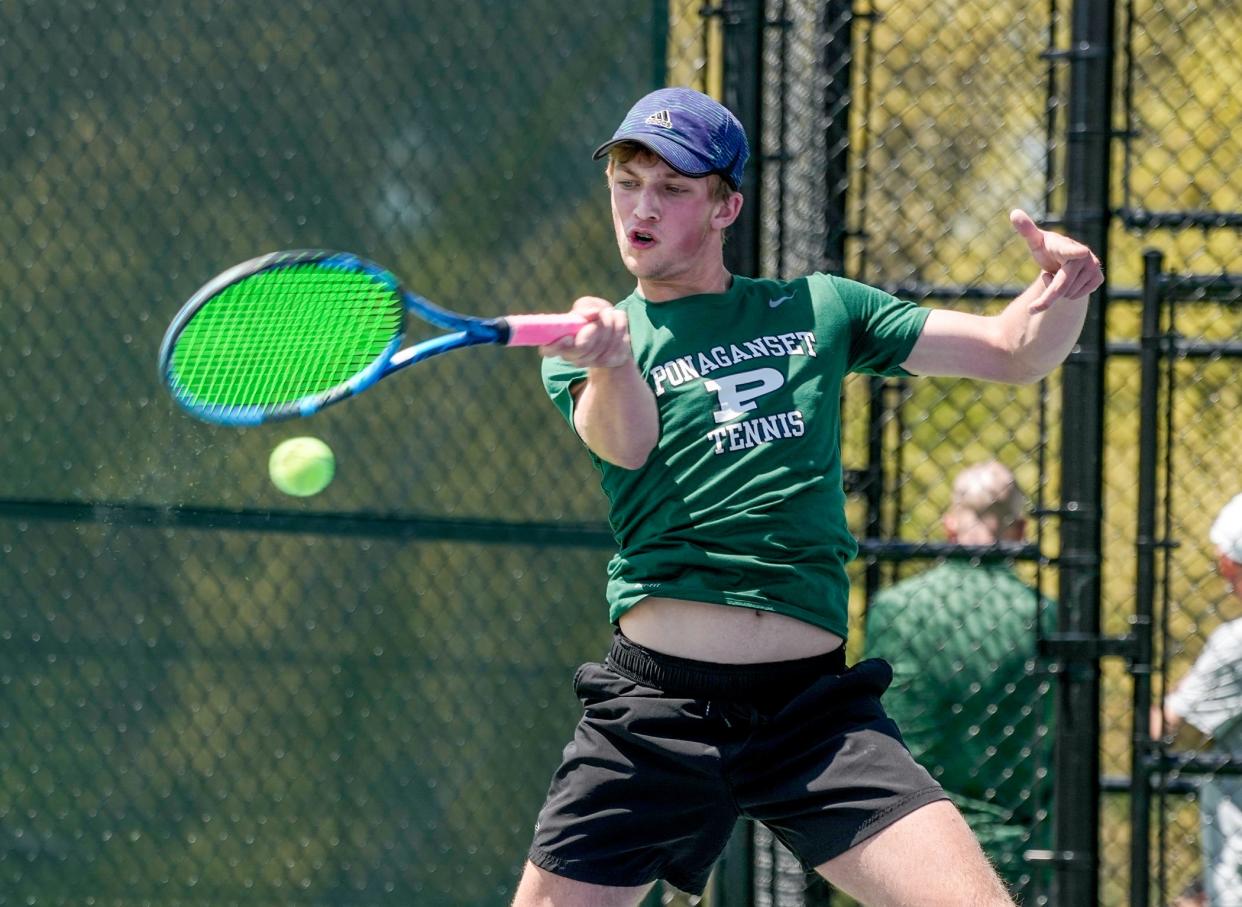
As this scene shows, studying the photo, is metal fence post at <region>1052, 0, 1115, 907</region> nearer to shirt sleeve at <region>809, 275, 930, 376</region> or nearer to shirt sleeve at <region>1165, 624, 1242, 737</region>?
shirt sleeve at <region>1165, 624, 1242, 737</region>

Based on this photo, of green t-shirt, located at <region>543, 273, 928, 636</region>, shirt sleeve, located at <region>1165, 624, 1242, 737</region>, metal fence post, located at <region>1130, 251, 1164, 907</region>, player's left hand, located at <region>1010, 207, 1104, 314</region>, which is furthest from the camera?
shirt sleeve, located at <region>1165, 624, 1242, 737</region>

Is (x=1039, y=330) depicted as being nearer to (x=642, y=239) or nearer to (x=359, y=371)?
(x=642, y=239)

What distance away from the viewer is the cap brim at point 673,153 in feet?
10.3

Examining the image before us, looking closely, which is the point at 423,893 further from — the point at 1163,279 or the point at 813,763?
the point at 1163,279

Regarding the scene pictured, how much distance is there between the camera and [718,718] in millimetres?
3125

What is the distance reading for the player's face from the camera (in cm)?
317

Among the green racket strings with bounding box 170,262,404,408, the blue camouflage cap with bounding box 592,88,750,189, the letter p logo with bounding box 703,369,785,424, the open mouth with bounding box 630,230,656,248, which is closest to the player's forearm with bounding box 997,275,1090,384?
the letter p logo with bounding box 703,369,785,424

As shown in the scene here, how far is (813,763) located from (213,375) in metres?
1.26

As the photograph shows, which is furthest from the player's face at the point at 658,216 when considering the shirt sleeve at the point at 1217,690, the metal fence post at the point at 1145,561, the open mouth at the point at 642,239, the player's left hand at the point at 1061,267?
the shirt sleeve at the point at 1217,690

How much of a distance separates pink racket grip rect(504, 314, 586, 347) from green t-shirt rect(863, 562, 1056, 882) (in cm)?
218

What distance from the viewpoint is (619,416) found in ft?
9.80

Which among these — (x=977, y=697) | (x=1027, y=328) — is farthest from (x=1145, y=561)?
(x=1027, y=328)

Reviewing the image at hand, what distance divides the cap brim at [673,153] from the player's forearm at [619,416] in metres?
0.39

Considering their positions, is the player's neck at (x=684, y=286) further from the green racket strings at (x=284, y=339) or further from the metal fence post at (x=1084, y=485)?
the metal fence post at (x=1084, y=485)
